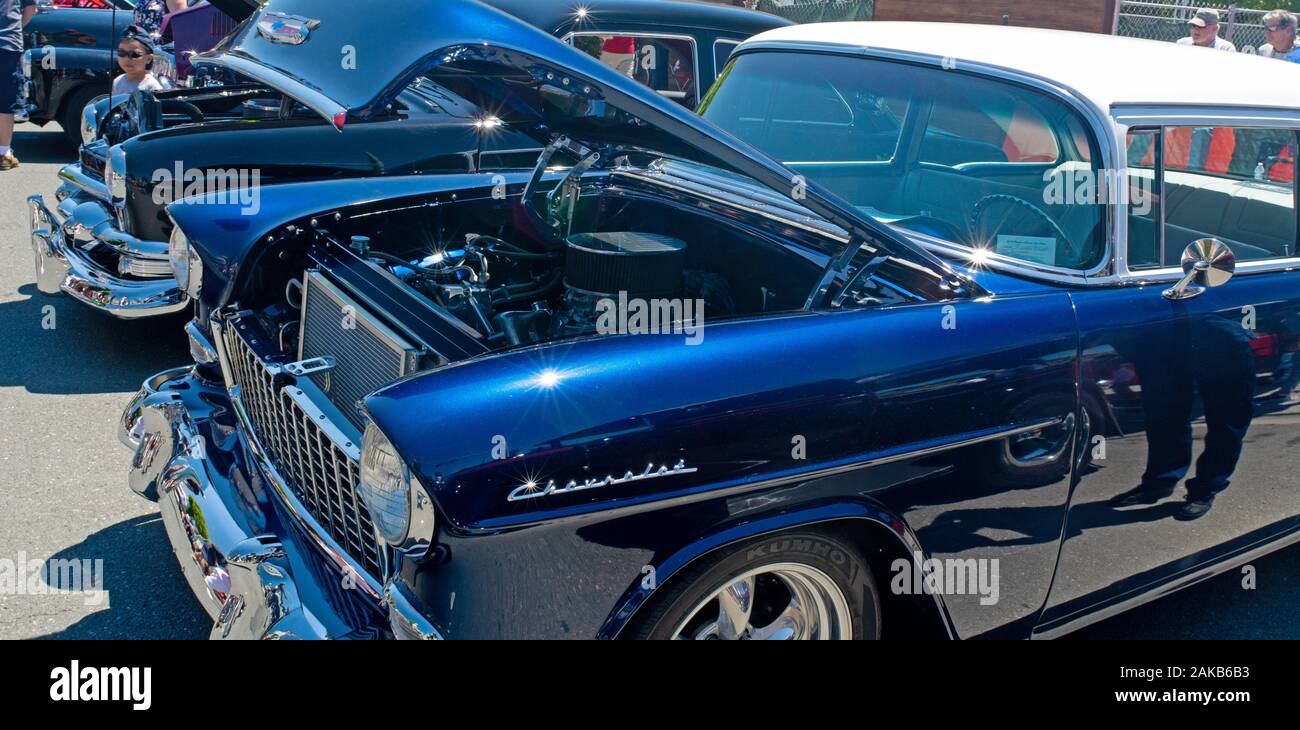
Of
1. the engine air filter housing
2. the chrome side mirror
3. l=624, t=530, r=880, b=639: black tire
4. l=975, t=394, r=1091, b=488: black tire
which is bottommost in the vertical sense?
l=624, t=530, r=880, b=639: black tire

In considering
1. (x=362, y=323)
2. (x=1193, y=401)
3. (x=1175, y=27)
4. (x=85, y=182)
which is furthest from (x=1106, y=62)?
(x=1175, y=27)

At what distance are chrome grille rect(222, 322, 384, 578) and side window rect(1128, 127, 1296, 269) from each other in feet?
6.66

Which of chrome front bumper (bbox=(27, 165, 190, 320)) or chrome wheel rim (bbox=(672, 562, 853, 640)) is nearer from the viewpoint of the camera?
chrome wheel rim (bbox=(672, 562, 853, 640))

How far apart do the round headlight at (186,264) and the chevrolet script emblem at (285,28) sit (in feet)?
2.39

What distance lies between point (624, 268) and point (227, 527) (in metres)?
1.14

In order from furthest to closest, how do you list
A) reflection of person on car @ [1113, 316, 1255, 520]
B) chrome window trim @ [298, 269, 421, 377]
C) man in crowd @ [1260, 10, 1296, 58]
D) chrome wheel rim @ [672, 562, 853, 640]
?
man in crowd @ [1260, 10, 1296, 58]
reflection of person on car @ [1113, 316, 1255, 520]
chrome window trim @ [298, 269, 421, 377]
chrome wheel rim @ [672, 562, 853, 640]

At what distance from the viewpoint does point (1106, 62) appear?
2852 millimetres

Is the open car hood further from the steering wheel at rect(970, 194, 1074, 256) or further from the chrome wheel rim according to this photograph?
the chrome wheel rim

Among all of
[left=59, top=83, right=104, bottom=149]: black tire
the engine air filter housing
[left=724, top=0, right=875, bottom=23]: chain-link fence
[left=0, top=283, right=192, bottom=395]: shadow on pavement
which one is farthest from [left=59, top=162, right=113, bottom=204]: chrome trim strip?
[left=724, top=0, right=875, bottom=23]: chain-link fence

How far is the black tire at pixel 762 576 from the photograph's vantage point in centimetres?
197

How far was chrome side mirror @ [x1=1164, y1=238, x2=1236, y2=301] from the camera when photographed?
251cm
